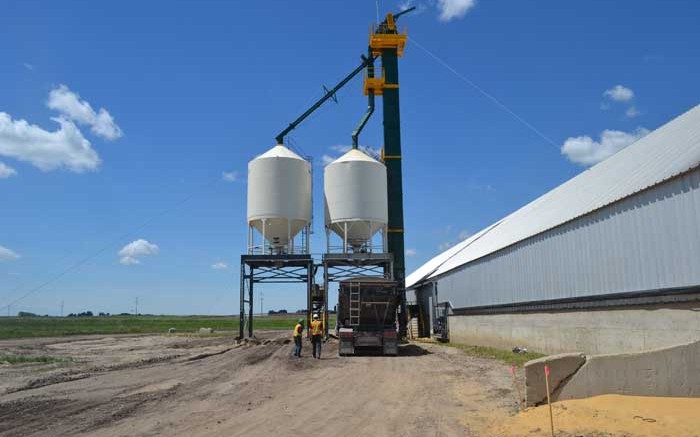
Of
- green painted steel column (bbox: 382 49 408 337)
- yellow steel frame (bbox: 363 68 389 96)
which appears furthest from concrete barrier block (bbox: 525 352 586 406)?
yellow steel frame (bbox: 363 68 389 96)

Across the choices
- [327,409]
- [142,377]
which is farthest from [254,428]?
[142,377]

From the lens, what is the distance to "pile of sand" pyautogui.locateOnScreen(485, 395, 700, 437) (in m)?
8.08

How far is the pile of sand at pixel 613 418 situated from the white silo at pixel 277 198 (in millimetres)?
26213

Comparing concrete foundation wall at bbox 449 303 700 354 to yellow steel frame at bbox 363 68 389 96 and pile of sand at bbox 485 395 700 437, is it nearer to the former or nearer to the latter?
pile of sand at bbox 485 395 700 437

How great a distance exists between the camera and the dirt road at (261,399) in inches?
396

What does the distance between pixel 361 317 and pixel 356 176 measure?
1177 cm

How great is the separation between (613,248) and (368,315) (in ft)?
40.2

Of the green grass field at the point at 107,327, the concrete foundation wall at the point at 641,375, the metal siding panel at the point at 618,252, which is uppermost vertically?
the metal siding panel at the point at 618,252

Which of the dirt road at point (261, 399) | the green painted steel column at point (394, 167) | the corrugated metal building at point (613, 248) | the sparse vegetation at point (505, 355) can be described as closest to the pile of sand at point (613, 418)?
the dirt road at point (261, 399)

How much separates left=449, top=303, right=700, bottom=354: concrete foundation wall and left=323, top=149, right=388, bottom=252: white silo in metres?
10.7

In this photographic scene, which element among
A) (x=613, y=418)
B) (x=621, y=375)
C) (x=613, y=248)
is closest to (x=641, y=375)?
(x=621, y=375)

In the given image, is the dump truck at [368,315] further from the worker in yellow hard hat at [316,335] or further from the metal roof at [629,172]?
the metal roof at [629,172]

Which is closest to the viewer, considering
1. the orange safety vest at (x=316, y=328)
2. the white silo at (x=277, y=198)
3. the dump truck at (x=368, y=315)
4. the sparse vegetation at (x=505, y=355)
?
the sparse vegetation at (x=505, y=355)

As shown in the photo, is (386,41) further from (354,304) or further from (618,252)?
(618,252)
